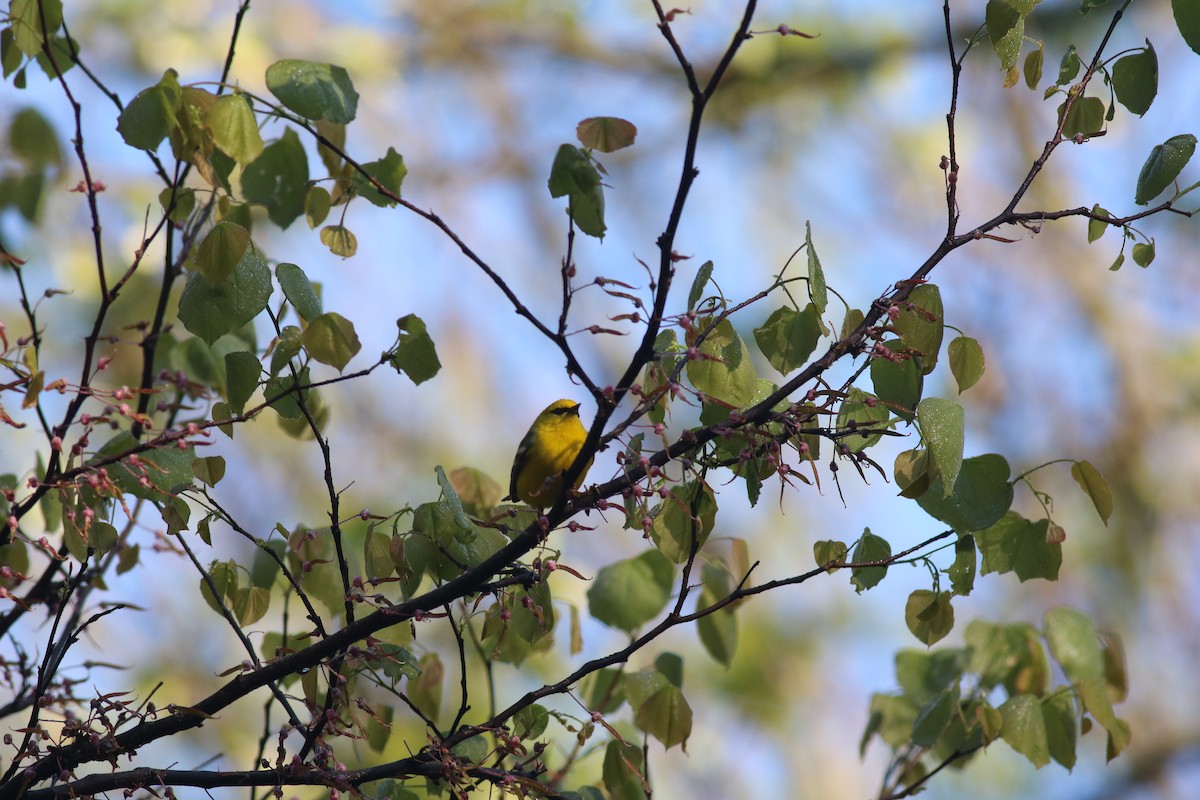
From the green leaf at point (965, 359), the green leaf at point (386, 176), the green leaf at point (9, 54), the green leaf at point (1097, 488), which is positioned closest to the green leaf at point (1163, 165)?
the green leaf at point (965, 359)

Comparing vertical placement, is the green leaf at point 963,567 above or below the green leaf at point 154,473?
below

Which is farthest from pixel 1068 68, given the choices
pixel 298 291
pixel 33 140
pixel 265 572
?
pixel 33 140

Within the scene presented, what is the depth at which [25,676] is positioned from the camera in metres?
2.06

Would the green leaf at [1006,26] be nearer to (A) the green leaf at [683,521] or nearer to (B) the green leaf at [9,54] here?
(A) the green leaf at [683,521]

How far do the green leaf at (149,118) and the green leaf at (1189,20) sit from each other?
157 centimetres

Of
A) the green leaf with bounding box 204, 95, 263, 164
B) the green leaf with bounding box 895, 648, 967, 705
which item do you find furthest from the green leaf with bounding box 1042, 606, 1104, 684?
the green leaf with bounding box 204, 95, 263, 164

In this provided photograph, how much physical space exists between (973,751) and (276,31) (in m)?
6.54

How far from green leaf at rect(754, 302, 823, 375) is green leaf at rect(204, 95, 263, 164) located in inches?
34.1

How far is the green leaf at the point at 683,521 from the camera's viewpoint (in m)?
1.82

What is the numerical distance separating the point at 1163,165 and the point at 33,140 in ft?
8.20

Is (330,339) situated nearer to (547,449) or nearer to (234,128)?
(234,128)

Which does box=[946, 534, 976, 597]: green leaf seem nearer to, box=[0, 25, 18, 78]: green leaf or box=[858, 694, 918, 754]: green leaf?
box=[858, 694, 918, 754]: green leaf


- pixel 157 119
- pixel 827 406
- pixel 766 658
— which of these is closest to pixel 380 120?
pixel 766 658

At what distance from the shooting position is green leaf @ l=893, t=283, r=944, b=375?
64.9 inches
